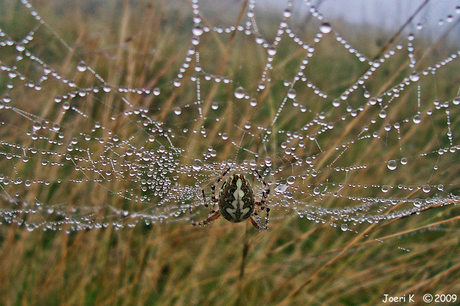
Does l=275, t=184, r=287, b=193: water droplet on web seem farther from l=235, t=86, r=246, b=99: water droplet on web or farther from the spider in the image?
l=235, t=86, r=246, b=99: water droplet on web

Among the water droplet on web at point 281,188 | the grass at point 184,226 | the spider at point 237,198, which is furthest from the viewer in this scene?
the grass at point 184,226

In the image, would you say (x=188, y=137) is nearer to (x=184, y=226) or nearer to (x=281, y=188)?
(x=184, y=226)

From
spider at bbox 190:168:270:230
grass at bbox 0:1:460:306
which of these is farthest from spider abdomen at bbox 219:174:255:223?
grass at bbox 0:1:460:306

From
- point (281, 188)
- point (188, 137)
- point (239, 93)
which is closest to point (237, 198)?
point (281, 188)

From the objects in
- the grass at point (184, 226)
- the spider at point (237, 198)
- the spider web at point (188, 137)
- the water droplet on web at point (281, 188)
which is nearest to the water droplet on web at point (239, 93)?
the spider web at point (188, 137)

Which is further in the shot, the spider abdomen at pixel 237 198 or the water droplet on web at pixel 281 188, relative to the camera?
the water droplet on web at pixel 281 188

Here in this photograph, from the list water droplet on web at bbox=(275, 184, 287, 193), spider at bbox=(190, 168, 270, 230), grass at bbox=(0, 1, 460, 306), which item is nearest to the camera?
spider at bbox=(190, 168, 270, 230)

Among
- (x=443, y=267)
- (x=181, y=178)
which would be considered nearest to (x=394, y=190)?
(x=443, y=267)

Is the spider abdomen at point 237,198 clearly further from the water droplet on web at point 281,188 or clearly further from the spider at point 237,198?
the water droplet on web at point 281,188
